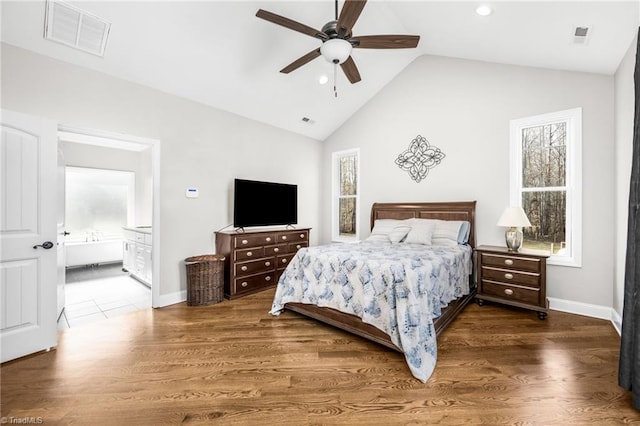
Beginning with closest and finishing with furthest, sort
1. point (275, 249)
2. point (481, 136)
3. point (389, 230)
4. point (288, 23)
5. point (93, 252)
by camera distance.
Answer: point (288, 23) < point (481, 136) < point (389, 230) < point (275, 249) < point (93, 252)

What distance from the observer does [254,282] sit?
4133mm

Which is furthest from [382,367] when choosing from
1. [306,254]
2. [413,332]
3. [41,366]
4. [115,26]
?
[115,26]

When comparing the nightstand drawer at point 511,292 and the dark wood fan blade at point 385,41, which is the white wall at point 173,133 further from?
the nightstand drawer at point 511,292

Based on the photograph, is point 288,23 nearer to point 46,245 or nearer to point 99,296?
point 46,245

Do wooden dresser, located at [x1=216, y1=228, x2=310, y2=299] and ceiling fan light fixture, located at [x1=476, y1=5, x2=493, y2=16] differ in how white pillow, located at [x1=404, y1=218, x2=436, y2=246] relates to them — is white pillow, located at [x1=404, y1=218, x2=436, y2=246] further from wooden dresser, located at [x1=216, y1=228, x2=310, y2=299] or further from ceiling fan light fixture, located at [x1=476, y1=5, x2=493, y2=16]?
ceiling fan light fixture, located at [x1=476, y1=5, x2=493, y2=16]

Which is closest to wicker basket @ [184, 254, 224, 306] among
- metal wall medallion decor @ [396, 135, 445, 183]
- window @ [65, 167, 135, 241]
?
metal wall medallion decor @ [396, 135, 445, 183]

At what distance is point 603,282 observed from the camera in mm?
3141

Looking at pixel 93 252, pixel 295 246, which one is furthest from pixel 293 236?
pixel 93 252

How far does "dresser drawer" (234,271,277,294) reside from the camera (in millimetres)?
3941

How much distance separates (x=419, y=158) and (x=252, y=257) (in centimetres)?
308

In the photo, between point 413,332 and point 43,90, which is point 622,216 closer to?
point 413,332

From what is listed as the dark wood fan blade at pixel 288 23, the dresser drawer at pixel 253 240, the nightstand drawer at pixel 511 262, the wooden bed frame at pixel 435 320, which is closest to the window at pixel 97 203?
the dresser drawer at pixel 253 240

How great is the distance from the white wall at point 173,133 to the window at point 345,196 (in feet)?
3.31

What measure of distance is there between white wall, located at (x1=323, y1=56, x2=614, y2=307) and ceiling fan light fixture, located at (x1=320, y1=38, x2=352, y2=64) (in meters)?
2.48
